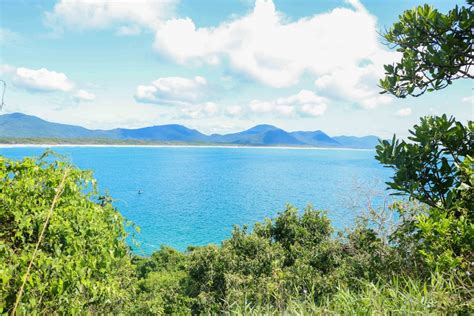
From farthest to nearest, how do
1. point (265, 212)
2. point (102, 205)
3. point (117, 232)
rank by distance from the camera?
1. point (265, 212)
2. point (102, 205)
3. point (117, 232)

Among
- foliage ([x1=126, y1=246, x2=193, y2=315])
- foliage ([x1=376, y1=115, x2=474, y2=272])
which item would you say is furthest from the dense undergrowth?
→ foliage ([x1=126, y1=246, x2=193, y2=315])

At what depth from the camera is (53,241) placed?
4168 mm

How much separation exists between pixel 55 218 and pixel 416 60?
5149 millimetres

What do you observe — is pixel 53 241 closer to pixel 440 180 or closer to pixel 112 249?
pixel 112 249

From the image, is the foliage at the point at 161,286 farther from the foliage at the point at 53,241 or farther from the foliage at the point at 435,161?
the foliage at the point at 435,161

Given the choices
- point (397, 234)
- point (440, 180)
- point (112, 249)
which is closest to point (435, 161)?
point (440, 180)

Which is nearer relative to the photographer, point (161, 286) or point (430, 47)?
point (430, 47)

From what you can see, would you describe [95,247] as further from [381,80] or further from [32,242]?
[381,80]

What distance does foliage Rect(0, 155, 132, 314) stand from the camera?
3721mm

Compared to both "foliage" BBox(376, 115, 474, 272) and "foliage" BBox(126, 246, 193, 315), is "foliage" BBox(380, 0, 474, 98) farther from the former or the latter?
"foliage" BBox(126, 246, 193, 315)

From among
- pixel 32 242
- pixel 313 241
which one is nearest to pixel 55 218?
pixel 32 242

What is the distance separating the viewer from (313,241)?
1559 centimetres

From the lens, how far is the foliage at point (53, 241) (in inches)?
146

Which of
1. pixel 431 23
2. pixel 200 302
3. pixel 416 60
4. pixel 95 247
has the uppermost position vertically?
pixel 431 23
